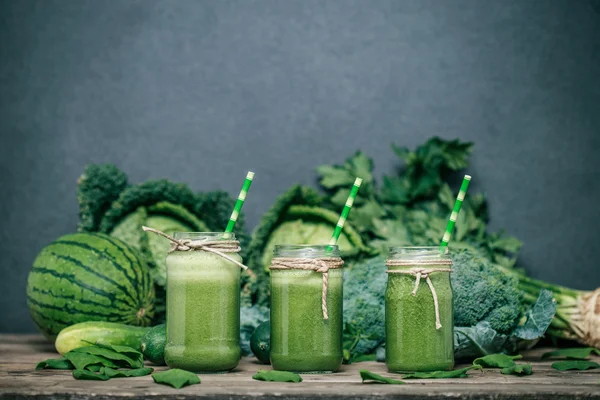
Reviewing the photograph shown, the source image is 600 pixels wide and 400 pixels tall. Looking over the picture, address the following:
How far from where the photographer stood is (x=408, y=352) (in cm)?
191

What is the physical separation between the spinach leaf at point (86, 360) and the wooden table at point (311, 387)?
43 millimetres

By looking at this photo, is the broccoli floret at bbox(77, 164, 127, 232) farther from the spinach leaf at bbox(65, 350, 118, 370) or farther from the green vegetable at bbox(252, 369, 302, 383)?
the green vegetable at bbox(252, 369, 302, 383)

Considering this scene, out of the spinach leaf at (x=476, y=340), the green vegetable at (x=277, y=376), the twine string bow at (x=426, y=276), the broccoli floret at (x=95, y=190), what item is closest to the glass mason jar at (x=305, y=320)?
the green vegetable at (x=277, y=376)

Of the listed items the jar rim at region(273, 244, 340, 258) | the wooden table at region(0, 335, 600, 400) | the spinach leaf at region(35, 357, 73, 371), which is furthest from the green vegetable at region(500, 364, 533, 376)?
the spinach leaf at region(35, 357, 73, 371)

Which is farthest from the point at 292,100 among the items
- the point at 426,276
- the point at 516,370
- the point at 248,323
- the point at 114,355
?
the point at 516,370

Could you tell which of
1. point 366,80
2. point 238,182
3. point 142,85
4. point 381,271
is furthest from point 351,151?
point 142,85

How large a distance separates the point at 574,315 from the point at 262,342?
1.18 metres

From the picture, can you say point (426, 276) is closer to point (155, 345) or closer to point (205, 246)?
point (205, 246)

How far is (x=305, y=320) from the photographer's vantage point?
6.26 ft

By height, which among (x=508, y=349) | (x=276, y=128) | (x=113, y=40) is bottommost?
(x=508, y=349)

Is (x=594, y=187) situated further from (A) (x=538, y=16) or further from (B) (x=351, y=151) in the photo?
(B) (x=351, y=151)

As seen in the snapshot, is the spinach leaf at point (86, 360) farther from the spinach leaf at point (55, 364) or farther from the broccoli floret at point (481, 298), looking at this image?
the broccoli floret at point (481, 298)

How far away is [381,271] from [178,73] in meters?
1.26

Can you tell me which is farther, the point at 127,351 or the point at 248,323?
the point at 248,323
